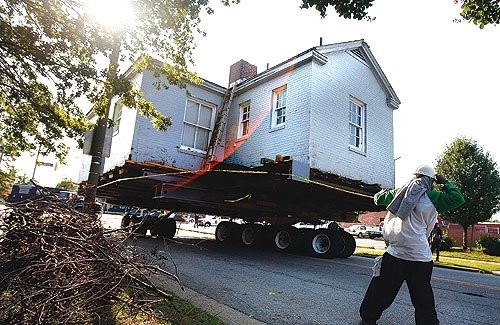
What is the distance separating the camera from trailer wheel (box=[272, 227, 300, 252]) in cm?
1073

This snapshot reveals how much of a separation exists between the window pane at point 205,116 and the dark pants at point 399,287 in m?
9.99

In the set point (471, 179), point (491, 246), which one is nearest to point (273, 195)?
point (491, 246)

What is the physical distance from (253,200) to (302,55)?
4762 millimetres

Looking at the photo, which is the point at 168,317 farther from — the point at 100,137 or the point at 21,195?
the point at 100,137

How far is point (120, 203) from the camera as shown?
17266 mm

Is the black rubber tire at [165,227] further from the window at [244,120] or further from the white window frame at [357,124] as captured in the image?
the white window frame at [357,124]

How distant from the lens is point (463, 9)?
6934 mm

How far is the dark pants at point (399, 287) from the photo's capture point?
326cm

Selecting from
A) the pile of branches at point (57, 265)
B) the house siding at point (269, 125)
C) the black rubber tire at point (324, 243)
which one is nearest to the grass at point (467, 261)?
the black rubber tire at point (324, 243)

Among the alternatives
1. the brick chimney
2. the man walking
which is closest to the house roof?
the brick chimney

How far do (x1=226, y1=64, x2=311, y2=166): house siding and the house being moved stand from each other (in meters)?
0.04

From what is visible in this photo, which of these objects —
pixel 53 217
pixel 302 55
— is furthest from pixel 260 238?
pixel 53 217

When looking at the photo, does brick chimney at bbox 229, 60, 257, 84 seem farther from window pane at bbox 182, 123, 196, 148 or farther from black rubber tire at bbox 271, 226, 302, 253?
black rubber tire at bbox 271, 226, 302, 253

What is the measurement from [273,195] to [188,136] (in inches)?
155
